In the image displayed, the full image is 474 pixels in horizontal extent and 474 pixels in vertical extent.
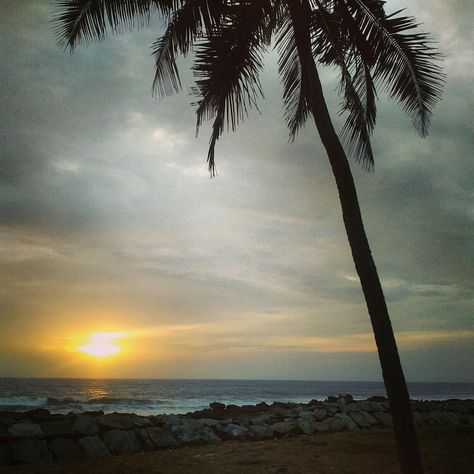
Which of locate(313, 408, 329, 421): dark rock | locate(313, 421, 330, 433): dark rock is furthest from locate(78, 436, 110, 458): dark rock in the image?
locate(313, 408, 329, 421): dark rock

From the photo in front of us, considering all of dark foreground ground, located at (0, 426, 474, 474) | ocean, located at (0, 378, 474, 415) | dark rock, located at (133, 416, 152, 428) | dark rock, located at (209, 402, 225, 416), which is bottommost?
ocean, located at (0, 378, 474, 415)

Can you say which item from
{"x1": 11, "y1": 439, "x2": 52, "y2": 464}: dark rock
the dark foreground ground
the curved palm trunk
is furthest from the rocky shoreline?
the curved palm trunk

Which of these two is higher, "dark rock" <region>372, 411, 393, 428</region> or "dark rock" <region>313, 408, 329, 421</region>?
"dark rock" <region>313, 408, 329, 421</region>

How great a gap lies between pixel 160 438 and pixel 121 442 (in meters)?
0.87

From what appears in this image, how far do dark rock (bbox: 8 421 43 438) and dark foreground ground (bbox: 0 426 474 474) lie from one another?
2.55ft

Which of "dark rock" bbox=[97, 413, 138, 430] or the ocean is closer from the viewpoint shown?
"dark rock" bbox=[97, 413, 138, 430]

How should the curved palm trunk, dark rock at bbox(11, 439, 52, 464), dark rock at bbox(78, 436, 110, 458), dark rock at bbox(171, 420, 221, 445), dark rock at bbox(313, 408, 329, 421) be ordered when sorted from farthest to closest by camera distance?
dark rock at bbox(313, 408, 329, 421) → dark rock at bbox(171, 420, 221, 445) → dark rock at bbox(78, 436, 110, 458) → dark rock at bbox(11, 439, 52, 464) → the curved palm trunk

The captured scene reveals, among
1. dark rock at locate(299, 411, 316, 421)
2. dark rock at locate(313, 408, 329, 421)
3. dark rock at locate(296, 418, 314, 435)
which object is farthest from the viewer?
dark rock at locate(313, 408, 329, 421)

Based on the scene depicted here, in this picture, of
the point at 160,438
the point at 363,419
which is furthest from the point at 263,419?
the point at 160,438

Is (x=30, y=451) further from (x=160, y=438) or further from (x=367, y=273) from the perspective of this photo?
(x=367, y=273)

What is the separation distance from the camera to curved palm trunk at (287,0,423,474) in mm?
4461

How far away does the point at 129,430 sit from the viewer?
850 cm

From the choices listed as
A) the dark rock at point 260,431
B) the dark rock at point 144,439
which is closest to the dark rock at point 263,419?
the dark rock at point 260,431

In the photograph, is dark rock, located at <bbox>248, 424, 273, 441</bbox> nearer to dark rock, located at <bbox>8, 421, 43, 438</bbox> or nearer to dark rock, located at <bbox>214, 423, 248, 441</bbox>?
dark rock, located at <bbox>214, 423, 248, 441</bbox>
